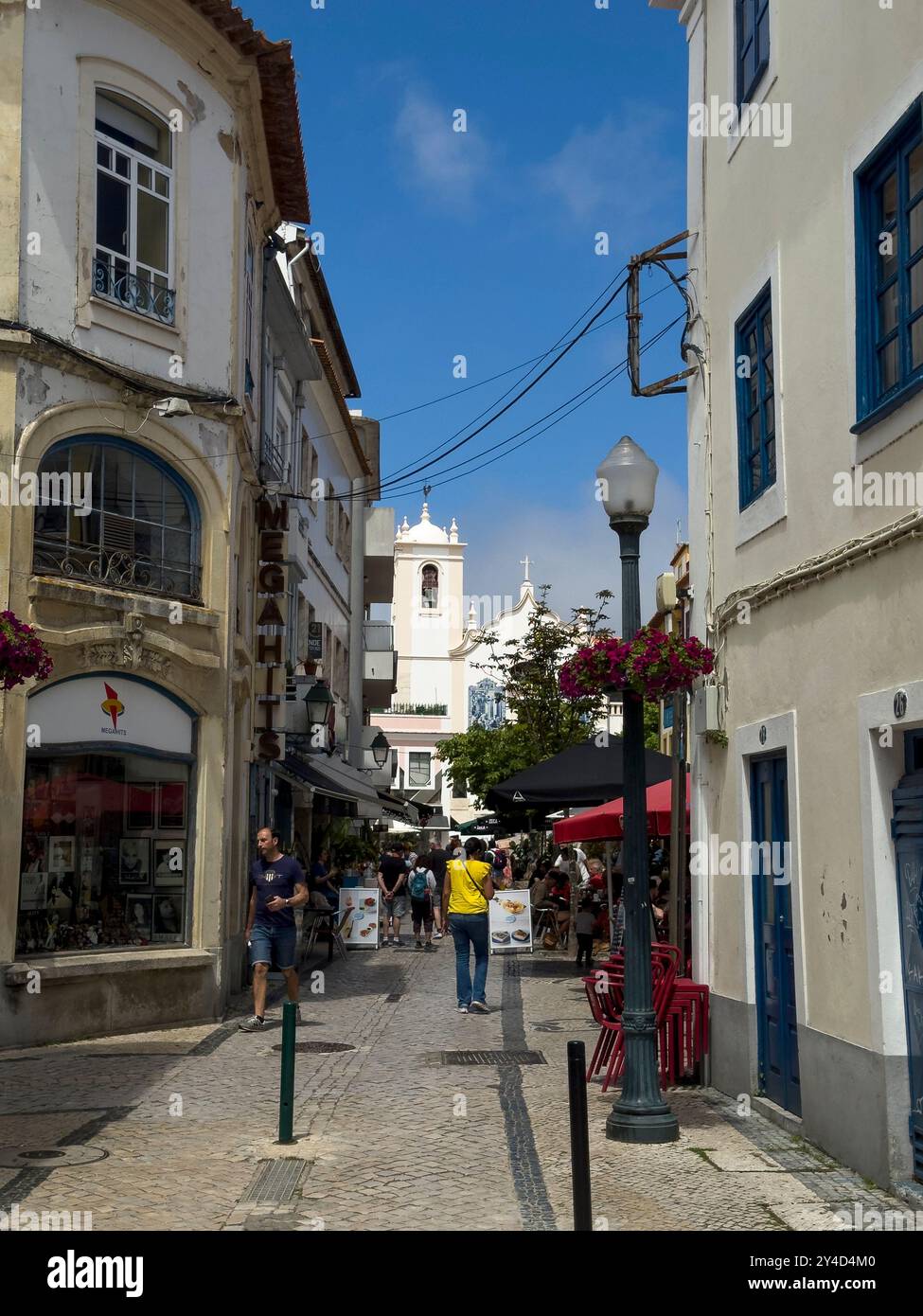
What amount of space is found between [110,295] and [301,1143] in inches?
349

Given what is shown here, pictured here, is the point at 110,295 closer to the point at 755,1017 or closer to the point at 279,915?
the point at 279,915

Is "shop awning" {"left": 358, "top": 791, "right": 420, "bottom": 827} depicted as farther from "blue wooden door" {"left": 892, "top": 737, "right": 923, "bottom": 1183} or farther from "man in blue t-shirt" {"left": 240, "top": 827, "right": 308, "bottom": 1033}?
"blue wooden door" {"left": 892, "top": 737, "right": 923, "bottom": 1183}

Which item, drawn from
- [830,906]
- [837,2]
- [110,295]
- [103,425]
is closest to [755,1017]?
[830,906]

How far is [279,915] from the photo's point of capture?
1367 cm

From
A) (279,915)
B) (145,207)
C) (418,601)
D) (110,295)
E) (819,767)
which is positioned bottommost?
(279,915)

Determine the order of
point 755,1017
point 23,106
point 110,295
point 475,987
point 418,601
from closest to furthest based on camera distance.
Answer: point 755,1017 → point 23,106 → point 110,295 → point 475,987 → point 418,601

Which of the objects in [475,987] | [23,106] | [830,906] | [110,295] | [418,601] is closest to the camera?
[830,906]

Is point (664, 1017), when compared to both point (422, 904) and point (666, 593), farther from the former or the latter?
point (422, 904)

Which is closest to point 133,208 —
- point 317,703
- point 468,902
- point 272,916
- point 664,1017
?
point 272,916

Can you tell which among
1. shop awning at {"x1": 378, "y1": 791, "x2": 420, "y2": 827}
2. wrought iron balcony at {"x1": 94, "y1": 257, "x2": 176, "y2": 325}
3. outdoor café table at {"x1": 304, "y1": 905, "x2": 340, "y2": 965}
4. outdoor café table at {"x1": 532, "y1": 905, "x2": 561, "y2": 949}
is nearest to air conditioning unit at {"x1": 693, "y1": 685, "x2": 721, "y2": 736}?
wrought iron balcony at {"x1": 94, "y1": 257, "x2": 176, "y2": 325}

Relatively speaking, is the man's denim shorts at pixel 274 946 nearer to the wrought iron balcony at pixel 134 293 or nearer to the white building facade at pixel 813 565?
the white building facade at pixel 813 565

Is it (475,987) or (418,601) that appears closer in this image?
(475,987)

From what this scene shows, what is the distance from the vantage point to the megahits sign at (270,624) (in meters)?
17.9

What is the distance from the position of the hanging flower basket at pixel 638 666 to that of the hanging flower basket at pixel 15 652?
3468 millimetres
